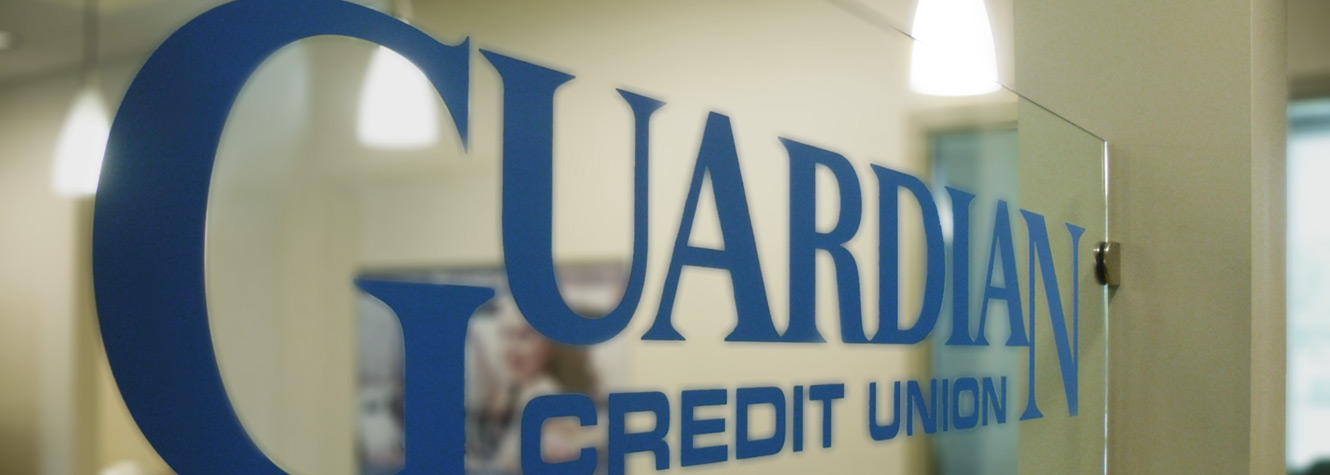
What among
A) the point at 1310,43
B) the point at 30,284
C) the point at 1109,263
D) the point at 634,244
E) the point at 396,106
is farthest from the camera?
the point at 1310,43

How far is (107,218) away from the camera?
1.11 feet

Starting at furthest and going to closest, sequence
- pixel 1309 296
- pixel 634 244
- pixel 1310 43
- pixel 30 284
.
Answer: pixel 1309 296 < pixel 1310 43 < pixel 634 244 < pixel 30 284

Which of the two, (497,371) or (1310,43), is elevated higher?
(1310,43)

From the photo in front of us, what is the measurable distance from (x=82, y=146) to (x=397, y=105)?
12 centimetres

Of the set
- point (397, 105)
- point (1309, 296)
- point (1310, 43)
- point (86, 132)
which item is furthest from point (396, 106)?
point (1309, 296)

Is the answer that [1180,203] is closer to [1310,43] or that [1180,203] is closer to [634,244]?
[634,244]

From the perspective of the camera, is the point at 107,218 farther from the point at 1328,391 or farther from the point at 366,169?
the point at 1328,391

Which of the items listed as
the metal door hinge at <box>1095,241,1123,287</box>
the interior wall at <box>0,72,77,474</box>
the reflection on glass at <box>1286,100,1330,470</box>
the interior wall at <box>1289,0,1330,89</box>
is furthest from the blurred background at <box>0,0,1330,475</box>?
the reflection on glass at <box>1286,100,1330,470</box>

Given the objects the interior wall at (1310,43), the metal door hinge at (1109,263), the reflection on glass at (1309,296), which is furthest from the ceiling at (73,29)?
the reflection on glass at (1309,296)

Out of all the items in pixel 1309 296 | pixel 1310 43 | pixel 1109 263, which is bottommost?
pixel 1309 296

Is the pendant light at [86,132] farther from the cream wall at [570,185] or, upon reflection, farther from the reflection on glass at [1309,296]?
the reflection on glass at [1309,296]

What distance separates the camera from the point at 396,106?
412mm

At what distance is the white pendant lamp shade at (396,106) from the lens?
0.39 metres

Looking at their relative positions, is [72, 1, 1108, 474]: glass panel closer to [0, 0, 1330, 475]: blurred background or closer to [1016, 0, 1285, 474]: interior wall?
[0, 0, 1330, 475]: blurred background
